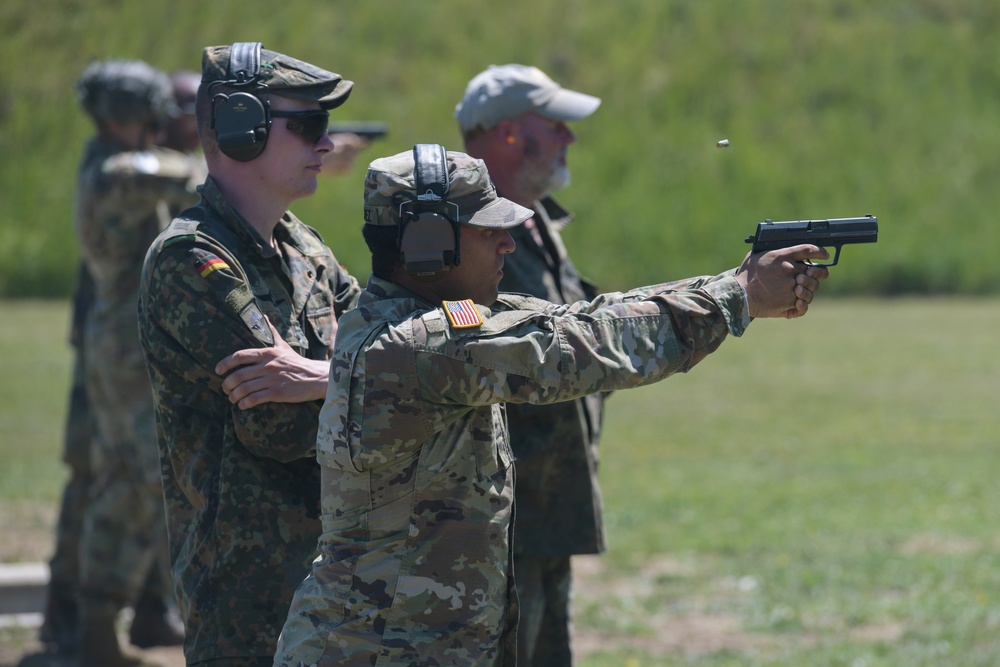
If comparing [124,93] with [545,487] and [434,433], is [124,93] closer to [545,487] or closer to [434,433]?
[545,487]

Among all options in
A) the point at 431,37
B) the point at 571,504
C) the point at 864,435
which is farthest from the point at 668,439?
the point at 431,37

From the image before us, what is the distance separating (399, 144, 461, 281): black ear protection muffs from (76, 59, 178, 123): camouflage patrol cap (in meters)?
4.11

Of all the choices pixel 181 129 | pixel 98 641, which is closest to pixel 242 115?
pixel 98 641

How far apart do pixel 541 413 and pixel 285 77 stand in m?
1.68

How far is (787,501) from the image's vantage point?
10703 millimetres

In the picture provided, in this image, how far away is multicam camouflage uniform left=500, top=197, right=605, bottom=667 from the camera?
498 centimetres

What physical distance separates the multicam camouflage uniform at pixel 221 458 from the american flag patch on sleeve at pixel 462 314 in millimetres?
706

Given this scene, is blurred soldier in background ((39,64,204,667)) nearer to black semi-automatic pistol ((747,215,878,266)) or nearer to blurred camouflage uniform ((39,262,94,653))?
blurred camouflage uniform ((39,262,94,653))

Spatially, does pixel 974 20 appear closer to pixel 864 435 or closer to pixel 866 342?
pixel 866 342

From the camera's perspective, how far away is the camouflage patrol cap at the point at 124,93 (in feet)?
22.7

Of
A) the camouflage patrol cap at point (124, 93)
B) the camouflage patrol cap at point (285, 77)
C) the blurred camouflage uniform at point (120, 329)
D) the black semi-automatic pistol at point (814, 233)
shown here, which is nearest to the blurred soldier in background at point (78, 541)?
the camouflage patrol cap at point (124, 93)

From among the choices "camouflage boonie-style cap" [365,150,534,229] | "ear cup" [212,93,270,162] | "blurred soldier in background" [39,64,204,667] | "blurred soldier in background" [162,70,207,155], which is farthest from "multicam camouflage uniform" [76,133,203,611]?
"camouflage boonie-style cap" [365,150,534,229]

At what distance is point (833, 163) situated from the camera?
2222 cm

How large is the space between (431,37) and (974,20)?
12.9m
